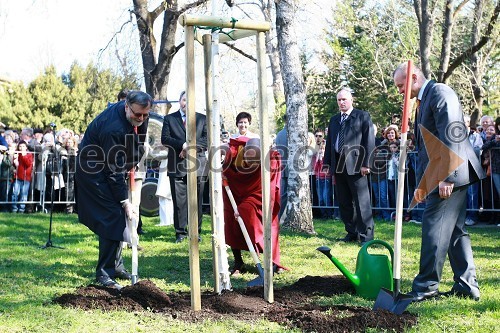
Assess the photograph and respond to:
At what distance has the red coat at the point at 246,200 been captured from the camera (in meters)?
7.93

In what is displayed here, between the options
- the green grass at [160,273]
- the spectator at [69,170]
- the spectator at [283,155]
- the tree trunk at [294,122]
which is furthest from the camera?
the spectator at [69,170]

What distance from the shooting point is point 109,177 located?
285 inches

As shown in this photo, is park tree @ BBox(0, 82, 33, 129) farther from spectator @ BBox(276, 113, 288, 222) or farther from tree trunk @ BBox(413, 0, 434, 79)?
spectator @ BBox(276, 113, 288, 222)

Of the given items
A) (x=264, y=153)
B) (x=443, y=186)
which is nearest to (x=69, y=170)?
(x=264, y=153)

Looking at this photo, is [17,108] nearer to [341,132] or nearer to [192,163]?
[341,132]

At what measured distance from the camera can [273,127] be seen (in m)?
33.4

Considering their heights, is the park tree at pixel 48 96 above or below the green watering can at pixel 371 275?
above

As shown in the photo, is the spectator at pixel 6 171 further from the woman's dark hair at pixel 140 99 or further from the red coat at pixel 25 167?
the woman's dark hair at pixel 140 99

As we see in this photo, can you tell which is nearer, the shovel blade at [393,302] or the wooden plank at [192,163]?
the shovel blade at [393,302]

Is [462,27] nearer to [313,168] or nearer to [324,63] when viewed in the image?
[324,63]

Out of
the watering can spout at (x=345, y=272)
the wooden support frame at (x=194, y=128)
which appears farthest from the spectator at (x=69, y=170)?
the watering can spout at (x=345, y=272)

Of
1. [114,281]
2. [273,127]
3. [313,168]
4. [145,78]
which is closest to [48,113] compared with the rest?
[273,127]

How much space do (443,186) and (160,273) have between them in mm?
3510
